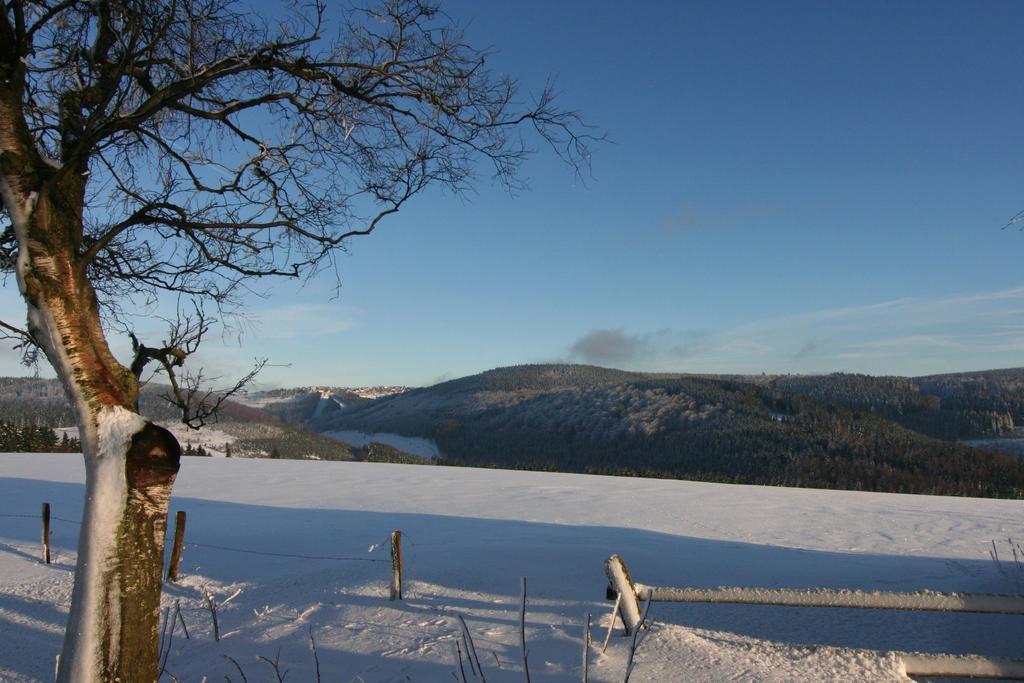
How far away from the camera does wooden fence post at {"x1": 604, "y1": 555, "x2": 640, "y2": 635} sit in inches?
196

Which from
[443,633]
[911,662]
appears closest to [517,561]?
[443,633]

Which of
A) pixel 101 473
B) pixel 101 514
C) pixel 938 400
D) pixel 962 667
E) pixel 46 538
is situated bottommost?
pixel 46 538

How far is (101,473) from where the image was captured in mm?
3369

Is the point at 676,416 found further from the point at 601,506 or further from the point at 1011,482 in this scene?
the point at 601,506

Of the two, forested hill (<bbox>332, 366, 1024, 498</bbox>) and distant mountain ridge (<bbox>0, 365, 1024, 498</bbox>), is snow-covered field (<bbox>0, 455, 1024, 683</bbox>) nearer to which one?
forested hill (<bbox>332, 366, 1024, 498</bbox>)

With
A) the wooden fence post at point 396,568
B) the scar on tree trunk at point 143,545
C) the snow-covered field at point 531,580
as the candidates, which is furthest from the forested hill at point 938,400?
the scar on tree trunk at point 143,545

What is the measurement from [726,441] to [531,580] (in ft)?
438

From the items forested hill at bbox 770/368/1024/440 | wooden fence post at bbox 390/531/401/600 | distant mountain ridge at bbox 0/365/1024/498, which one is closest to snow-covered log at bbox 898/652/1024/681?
wooden fence post at bbox 390/531/401/600

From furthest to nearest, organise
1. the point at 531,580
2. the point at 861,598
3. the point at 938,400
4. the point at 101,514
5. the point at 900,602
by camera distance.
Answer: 1. the point at 938,400
2. the point at 531,580
3. the point at 861,598
4. the point at 900,602
5. the point at 101,514

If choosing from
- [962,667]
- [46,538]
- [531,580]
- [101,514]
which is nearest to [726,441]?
[531,580]

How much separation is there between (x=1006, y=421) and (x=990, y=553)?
18576 cm

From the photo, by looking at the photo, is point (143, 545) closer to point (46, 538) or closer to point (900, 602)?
point (900, 602)

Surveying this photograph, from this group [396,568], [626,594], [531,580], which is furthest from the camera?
[531,580]

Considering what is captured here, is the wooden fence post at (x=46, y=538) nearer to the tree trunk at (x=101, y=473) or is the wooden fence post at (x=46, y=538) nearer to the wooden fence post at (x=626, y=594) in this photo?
the tree trunk at (x=101, y=473)
